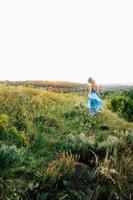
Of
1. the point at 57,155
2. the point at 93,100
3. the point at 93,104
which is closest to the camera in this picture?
the point at 57,155

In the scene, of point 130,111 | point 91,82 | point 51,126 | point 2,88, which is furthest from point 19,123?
point 130,111

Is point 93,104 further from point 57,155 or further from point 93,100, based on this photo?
point 57,155

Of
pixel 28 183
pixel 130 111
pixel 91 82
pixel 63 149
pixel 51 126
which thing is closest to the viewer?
pixel 28 183

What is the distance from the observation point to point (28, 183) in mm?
10297

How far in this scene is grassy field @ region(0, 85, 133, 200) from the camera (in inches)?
410

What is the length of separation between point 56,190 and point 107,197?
99 cm

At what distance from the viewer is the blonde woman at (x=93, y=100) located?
60.4ft

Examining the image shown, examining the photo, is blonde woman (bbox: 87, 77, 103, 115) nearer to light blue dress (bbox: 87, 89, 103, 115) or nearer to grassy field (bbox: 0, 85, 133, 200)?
light blue dress (bbox: 87, 89, 103, 115)

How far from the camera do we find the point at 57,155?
1196 cm

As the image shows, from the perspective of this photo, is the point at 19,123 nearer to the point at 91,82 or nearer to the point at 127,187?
the point at 127,187

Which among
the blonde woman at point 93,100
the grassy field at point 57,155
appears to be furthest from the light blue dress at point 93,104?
the grassy field at point 57,155

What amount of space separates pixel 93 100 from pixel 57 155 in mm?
7057

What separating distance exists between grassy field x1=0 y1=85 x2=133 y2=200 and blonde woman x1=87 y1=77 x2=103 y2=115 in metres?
1.36

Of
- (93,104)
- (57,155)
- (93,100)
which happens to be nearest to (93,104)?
(93,104)
